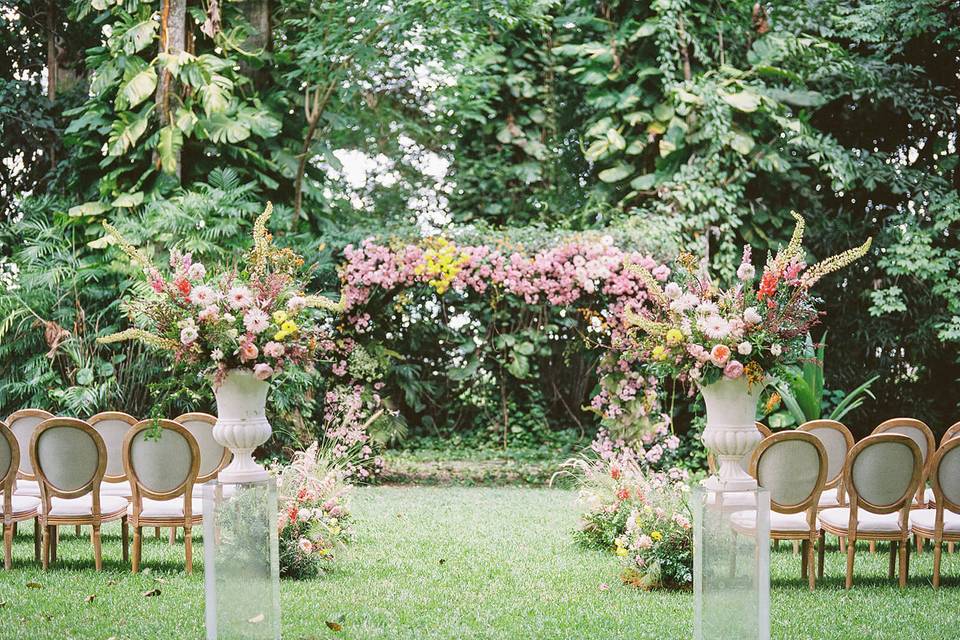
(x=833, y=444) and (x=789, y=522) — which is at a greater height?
(x=833, y=444)

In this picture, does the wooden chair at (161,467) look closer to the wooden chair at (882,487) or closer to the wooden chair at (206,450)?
the wooden chair at (206,450)

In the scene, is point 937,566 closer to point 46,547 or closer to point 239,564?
point 239,564

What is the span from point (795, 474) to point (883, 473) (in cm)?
47

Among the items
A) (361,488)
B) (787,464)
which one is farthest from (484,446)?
(787,464)

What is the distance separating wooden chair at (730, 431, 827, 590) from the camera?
16.6ft

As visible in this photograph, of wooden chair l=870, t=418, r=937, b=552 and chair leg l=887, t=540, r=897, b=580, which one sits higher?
wooden chair l=870, t=418, r=937, b=552

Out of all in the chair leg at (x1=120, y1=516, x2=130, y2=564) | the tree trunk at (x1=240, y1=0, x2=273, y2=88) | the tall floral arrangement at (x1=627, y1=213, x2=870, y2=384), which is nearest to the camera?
the tall floral arrangement at (x1=627, y1=213, x2=870, y2=384)

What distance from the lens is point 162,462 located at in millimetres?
5336

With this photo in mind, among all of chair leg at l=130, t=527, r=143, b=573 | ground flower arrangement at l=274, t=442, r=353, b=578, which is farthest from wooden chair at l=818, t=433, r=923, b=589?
chair leg at l=130, t=527, r=143, b=573

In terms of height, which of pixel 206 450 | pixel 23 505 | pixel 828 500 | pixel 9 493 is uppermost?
pixel 206 450

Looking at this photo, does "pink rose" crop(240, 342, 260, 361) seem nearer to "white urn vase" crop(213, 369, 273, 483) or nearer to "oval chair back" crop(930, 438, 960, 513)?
"white urn vase" crop(213, 369, 273, 483)

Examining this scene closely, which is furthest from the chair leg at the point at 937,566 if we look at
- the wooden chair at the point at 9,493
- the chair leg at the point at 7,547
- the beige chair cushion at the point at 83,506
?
the chair leg at the point at 7,547

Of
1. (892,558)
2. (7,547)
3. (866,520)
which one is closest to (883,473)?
(866,520)

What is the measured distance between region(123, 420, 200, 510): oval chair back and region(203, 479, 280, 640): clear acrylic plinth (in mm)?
1511
